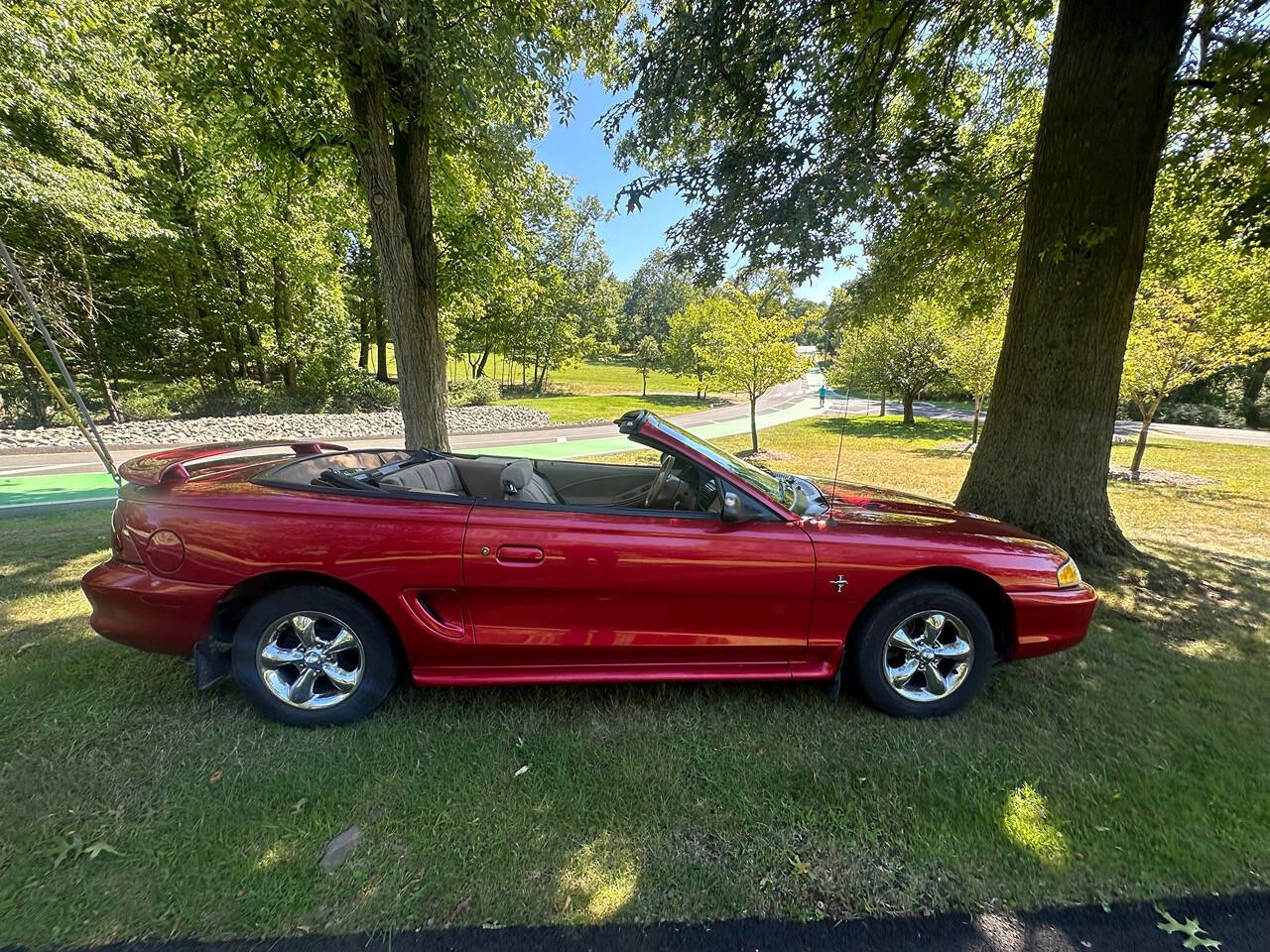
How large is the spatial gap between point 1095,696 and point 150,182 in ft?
70.2

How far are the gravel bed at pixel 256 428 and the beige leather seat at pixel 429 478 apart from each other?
9.63m

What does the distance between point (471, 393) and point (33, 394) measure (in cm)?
1478

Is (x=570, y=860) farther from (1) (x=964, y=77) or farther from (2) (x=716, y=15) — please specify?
(1) (x=964, y=77)

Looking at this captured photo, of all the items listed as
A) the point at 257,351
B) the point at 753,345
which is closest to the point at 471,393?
the point at 257,351

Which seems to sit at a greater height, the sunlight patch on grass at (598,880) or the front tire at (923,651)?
the front tire at (923,651)

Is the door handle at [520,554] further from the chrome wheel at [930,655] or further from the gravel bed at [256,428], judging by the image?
the gravel bed at [256,428]

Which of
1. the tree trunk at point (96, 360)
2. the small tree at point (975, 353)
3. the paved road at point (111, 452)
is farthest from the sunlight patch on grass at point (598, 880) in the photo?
the tree trunk at point (96, 360)

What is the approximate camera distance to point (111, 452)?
11828 millimetres

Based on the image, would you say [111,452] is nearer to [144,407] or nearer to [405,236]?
[144,407]

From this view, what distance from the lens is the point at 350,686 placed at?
2.37m

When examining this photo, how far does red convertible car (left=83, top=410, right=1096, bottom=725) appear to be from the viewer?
2.28m

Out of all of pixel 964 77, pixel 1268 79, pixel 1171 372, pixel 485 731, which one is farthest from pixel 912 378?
pixel 485 731

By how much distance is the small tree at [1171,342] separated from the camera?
9.67m

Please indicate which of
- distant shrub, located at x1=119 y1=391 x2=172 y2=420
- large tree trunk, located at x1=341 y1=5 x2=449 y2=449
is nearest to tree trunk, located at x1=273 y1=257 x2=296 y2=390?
distant shrub, located at x1=119 y1=391 x2=172 y2=420
